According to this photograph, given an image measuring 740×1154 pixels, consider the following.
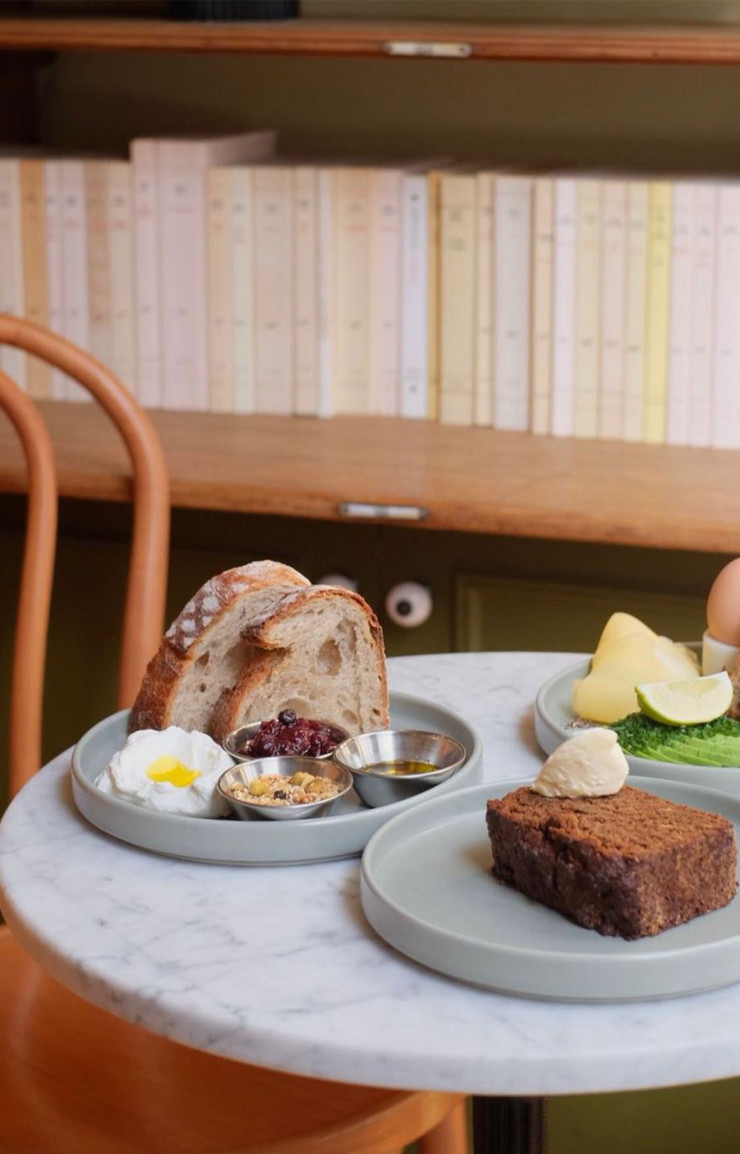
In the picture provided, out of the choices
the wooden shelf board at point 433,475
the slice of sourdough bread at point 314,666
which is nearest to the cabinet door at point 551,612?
the wooden shelf board at point 433,475

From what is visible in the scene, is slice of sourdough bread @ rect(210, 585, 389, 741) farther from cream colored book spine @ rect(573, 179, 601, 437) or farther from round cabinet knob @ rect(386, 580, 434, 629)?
cream colored book spine @ rect(573, 179, 601, 437)

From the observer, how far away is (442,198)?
6.48 feet

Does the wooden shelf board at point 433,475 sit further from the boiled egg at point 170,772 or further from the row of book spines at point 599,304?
the boiled egg at point 170,772

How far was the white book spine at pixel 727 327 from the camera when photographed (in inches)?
73.4

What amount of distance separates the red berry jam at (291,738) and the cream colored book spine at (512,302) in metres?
0.93

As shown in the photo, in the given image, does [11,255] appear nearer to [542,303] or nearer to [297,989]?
[542,303]

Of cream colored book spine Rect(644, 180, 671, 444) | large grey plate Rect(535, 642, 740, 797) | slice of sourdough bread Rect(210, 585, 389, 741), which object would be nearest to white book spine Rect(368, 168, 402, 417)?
cream colored book spine Rect(644, 180, 671, 444)

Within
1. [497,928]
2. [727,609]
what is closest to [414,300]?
[727,609]

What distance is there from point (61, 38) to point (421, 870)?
128cm

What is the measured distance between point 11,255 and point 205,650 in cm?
115

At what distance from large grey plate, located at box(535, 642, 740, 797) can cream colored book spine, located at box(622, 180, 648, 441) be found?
669 mm

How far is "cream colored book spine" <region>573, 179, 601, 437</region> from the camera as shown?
75.1 inches

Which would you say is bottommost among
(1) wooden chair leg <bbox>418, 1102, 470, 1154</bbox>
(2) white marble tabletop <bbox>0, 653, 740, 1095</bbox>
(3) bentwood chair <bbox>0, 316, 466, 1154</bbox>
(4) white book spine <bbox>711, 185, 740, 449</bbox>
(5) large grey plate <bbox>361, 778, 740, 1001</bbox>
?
(1) wooden chair leg <bbox>418, 1102, 470, 1154</bbox>

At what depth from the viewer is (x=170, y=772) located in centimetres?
109
